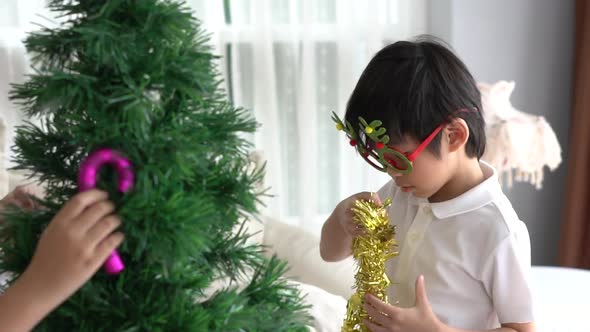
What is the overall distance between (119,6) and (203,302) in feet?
1.00

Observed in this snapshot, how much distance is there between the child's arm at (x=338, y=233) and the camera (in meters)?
1.03

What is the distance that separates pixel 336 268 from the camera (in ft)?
5.82

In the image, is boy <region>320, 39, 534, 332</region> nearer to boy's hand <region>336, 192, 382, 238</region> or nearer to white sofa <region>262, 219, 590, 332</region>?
boy's hand <region>336, 192, 382, 238</region>

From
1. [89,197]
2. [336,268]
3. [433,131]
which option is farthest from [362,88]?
[336,268]

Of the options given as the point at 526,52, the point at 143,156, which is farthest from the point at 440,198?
the point at 526,52

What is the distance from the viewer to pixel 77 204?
22.0 inches

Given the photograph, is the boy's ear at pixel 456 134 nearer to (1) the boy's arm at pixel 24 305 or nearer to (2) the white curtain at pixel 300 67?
(1) the boy's arm at pixel 24 305

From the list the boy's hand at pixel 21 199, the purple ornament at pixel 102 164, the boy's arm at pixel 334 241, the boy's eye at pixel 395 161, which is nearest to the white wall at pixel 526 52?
the boy's arm at pixel 334 241

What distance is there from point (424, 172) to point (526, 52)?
1.60m

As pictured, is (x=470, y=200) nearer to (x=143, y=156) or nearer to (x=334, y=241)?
(x=334, y=241)

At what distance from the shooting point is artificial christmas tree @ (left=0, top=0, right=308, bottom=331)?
1.90 feet

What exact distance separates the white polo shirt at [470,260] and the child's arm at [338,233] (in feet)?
0.34

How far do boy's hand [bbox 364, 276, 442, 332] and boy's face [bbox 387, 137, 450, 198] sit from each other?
0.52 ft

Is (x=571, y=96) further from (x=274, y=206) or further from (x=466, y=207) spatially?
(x=466, y=207)
